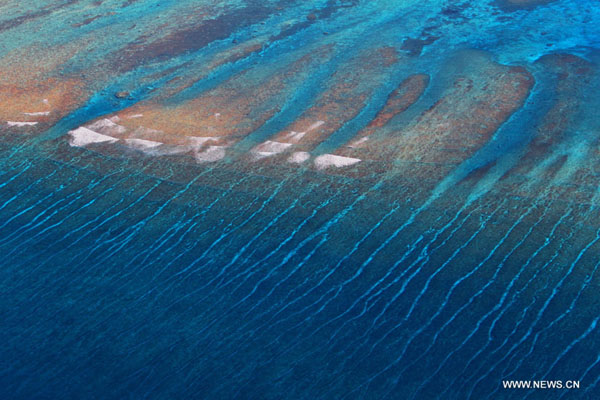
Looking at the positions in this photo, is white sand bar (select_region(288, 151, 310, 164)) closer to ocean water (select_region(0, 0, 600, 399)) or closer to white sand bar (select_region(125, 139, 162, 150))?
ocean water (select_region(0, 0, 600, 399))

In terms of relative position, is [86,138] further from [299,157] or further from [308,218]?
[308,218]

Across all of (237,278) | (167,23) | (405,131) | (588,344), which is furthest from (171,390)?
(167,23)

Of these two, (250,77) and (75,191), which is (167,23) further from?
(75,191)

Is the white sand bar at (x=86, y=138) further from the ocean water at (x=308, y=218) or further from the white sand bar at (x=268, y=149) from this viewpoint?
the white sand bar at (x=268, y=149)

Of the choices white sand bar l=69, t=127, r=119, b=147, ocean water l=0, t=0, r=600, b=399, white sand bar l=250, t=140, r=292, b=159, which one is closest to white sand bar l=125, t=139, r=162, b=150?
ocean water l=0, t=0, r=600, b=399

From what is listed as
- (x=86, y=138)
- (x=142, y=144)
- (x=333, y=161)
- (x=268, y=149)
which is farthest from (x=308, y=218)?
(x=86, y=138)
